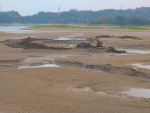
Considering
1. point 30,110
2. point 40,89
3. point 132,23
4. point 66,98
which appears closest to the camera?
point 30,110

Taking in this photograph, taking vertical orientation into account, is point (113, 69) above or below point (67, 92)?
below

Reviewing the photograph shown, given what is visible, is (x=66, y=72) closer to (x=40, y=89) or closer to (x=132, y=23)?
(x=40, y=89)

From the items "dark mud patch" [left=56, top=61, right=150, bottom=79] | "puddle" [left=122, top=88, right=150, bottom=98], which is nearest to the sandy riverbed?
"puddle" [left=122, top=88, right=150, bottom=98]

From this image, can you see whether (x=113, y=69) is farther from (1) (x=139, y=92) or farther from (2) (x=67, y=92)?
(2) (x=67, y=92)

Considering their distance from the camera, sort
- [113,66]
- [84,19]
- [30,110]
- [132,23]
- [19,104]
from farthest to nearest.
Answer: [84,19]
[132,23]
[113,66]
[19,104]
[30,110]

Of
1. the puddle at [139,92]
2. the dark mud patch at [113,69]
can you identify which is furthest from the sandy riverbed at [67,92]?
the dark mud patch at [113,69]

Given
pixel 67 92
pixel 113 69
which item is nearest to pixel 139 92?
pixel 67 92

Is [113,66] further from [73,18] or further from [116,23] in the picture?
[73,18]

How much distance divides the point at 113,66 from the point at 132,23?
92801 millimetres

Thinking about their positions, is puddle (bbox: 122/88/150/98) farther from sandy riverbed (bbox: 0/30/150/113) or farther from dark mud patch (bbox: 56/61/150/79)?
dark mud patch (bbox: 56/61/150/79)

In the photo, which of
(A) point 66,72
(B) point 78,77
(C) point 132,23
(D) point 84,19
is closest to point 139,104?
(B) point 78,77

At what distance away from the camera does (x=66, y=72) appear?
12578 millimetres

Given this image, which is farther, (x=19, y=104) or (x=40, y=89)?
(x=40, y=89)

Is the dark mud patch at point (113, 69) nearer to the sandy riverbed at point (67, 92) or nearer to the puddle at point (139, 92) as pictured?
the sandy riverbed at point (67, 92)
